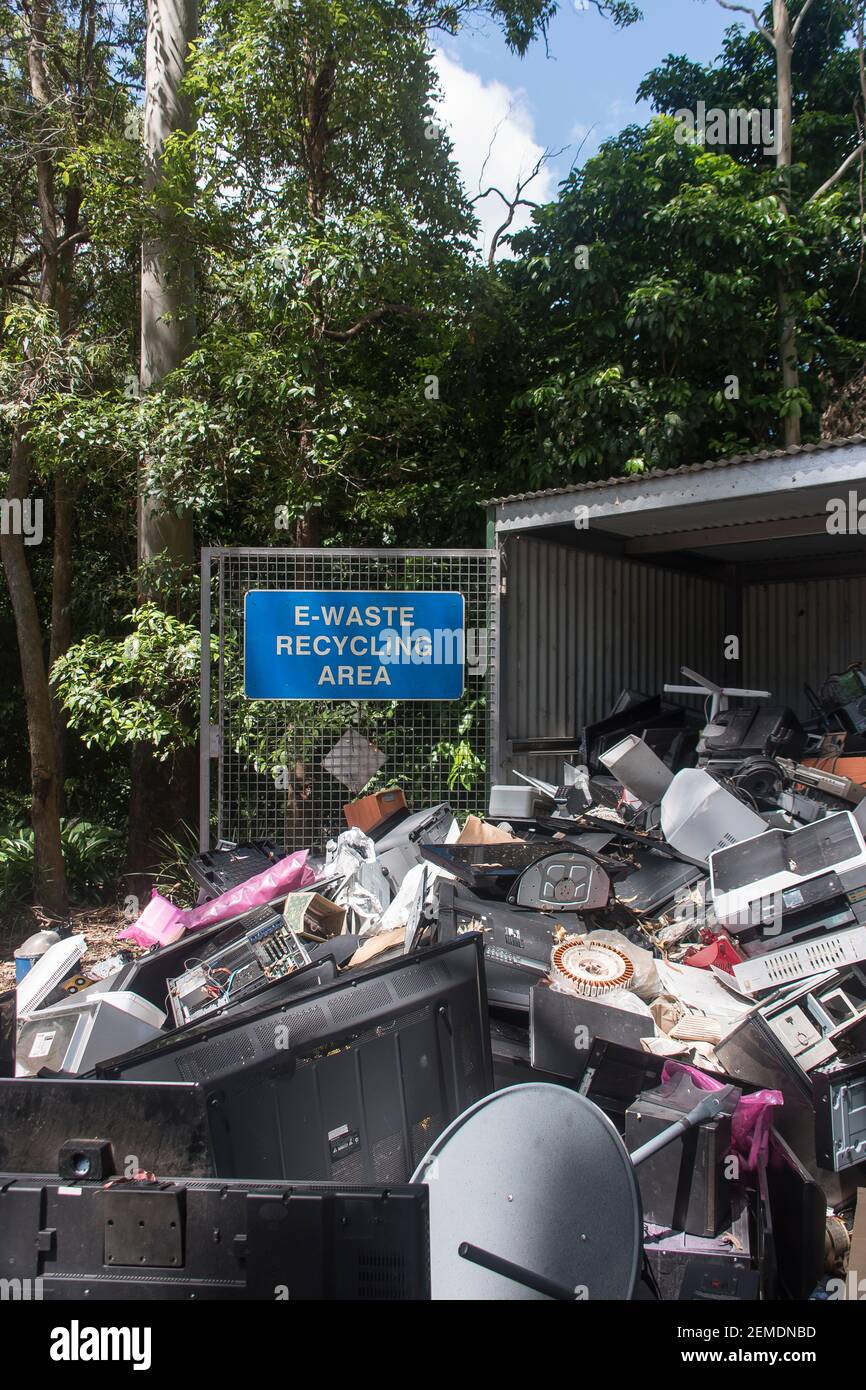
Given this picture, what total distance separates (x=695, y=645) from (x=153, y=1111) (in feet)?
23.7

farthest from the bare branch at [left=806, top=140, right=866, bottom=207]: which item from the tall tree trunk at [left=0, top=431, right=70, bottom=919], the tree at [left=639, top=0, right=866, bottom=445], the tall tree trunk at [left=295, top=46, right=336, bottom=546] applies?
the tall tree trunk at [left=0, top=431, right=70, bottom=919]

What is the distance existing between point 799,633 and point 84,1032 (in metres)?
7.34

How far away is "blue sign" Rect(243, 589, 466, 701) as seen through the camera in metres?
5.83

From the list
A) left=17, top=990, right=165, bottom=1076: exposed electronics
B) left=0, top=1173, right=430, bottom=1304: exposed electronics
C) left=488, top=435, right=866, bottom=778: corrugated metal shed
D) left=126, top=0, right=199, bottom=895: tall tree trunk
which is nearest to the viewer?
left=0, top=1173, right=430, bottom=1304: exposed electronics

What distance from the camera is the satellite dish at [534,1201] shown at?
1888 mm

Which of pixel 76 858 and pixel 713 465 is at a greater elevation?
pixel 713 465

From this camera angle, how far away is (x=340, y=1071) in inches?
90.4

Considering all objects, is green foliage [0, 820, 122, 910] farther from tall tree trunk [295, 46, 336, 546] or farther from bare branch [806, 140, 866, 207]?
bare branch [806, 140, 866, 207]

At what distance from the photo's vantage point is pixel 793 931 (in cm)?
388

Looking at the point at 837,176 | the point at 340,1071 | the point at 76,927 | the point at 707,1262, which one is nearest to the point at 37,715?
the point at 76,927

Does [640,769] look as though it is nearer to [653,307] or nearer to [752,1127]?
[752,1127]

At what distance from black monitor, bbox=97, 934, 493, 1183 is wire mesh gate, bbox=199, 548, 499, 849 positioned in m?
3.48

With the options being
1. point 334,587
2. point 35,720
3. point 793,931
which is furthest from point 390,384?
point 793,931

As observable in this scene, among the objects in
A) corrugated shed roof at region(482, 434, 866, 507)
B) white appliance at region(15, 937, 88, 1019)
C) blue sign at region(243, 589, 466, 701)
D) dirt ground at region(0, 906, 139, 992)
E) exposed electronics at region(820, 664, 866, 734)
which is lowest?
dirt ground at region(0, 906, 139, 992)
